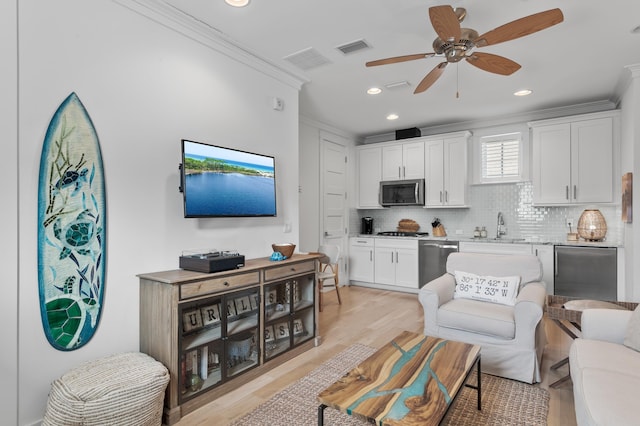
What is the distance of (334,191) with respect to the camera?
19.2 feet

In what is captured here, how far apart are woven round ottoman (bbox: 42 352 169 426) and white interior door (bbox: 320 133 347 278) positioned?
375 centimetres

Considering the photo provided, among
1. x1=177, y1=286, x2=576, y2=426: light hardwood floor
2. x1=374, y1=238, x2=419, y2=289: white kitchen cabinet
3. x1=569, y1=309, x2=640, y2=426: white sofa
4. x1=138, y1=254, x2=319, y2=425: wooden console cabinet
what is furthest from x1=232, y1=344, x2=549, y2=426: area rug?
x1=374, y1=238, x2=419, y2=289: white kitchen cabinet

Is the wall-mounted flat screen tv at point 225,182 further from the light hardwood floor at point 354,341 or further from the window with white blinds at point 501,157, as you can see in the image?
the window with white blinds at point 501,157

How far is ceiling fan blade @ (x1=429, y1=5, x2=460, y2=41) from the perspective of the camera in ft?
6.49

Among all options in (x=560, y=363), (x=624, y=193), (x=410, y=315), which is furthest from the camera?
(x=410, y=315)

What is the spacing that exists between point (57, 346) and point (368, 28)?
119 inches

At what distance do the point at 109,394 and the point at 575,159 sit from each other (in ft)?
17.7

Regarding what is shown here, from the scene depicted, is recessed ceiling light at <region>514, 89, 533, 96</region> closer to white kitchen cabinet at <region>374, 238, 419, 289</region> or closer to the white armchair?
the white armchair

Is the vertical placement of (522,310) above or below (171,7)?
below

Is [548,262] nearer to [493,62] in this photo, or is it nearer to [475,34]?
[493,62]

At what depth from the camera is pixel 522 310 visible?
259cm

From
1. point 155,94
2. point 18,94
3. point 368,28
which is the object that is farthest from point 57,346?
point 368,28

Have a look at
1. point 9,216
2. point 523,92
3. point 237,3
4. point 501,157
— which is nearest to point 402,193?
point 501,157

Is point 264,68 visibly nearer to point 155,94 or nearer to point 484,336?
point 155,94
